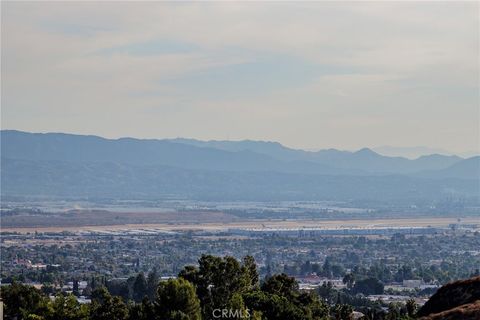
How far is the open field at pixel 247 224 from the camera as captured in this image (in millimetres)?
154625

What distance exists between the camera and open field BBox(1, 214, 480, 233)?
507 feet

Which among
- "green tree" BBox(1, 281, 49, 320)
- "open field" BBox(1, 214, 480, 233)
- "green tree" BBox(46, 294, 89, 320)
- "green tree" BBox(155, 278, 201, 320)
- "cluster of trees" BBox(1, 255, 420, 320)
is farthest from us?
"open field" BBox(1, 214, 480, 233)

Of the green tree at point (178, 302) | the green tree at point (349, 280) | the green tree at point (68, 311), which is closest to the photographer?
the green tree at point (178, 302)

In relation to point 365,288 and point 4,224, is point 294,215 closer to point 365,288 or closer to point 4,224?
point 4,224

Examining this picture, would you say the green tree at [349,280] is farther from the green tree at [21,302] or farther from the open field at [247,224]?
the open field at [247,224]

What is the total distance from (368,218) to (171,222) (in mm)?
33816

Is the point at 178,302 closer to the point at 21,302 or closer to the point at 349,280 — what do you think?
the point at 21,302

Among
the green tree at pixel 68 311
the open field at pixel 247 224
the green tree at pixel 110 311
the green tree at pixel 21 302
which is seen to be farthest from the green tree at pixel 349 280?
the open field at pixel 247 224

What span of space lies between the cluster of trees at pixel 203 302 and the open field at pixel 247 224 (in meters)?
112

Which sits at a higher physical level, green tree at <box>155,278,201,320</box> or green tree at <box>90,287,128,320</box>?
green tree at <box>155,278,201,320</box>

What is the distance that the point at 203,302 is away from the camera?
3744 centimetres

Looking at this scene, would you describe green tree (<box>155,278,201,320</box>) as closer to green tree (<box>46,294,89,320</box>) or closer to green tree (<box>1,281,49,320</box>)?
green tree (<box>46,294,89,320</box>)

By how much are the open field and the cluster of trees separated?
11228 centimetres

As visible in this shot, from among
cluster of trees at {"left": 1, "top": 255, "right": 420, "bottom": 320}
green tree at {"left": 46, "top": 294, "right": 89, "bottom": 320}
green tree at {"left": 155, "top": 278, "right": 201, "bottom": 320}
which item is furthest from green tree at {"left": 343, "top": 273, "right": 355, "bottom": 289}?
green tree at {"left": 155, "top": 278, "right": 201, "bottom": 320}
